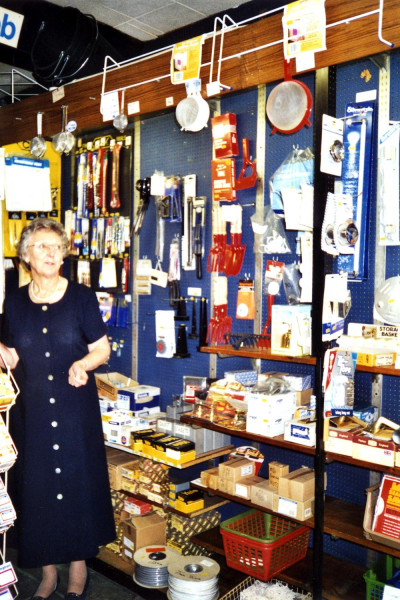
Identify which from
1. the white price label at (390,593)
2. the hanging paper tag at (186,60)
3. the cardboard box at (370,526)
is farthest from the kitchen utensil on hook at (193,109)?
the white price label at (390,593)

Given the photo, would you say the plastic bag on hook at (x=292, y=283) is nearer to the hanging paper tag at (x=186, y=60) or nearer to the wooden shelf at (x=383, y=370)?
the wooden shelf at (x=383, y=370)

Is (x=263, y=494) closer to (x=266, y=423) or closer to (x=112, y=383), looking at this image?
(x=266, y=423)

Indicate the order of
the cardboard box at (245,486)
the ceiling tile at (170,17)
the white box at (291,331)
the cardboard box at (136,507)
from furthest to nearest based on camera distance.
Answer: the ceiling tile at (170,17) < the cardboard box at (136,507) < the cardboard box at (245,486) < the white box at (291,331)

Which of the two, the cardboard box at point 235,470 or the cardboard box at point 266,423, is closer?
the cardboard box at point 266,423

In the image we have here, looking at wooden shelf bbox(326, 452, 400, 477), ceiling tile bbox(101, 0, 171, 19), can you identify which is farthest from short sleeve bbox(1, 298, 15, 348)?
ceiling tile bbox(101, 0, 171, 19)

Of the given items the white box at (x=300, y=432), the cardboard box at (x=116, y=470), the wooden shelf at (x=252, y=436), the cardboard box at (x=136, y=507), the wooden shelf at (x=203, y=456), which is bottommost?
the cardboard box at (x=136, y=507)

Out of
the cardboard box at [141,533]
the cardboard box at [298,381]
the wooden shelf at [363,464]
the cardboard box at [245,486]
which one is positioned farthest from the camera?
the cardboard box at [141,533]

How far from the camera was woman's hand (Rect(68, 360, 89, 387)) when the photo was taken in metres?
2.72

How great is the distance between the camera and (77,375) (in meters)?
2.72

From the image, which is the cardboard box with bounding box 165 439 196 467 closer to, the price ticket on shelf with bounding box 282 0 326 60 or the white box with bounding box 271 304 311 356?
the white box with bounding box 271 304 311 356

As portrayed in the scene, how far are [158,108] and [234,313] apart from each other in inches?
55.9

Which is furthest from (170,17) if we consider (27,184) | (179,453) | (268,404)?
(179,453)

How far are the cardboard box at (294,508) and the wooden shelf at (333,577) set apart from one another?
14.7 inches

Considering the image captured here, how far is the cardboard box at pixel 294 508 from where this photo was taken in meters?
2.79
